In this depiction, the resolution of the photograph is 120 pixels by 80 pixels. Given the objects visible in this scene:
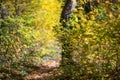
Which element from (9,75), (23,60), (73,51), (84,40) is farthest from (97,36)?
(23,60)

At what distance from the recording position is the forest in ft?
27.8

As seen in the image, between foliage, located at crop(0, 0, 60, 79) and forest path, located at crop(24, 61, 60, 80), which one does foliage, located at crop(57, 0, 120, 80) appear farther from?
foliage, located at crop(0, 0, 60, 79)

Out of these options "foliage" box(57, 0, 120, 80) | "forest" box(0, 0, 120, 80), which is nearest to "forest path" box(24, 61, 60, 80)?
"forest" box(0, 0, 120, 80)

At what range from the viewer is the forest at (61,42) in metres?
8.48

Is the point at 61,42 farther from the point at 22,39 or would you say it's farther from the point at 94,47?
the point at 22,39

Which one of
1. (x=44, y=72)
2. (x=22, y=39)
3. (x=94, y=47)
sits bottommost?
(x=44, y=72)

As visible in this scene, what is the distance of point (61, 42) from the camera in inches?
415

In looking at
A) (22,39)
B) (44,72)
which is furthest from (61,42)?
(22,39)

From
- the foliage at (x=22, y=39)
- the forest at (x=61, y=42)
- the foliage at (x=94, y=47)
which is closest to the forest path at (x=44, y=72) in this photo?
the forest at (x=61, y=42)

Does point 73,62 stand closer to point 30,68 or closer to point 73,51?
point 73,51

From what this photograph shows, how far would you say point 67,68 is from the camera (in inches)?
376

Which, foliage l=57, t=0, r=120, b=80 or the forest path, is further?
the forest path

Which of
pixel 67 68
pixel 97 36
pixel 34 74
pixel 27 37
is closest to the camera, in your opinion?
pixel 97 36

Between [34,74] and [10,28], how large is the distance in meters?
2.41
